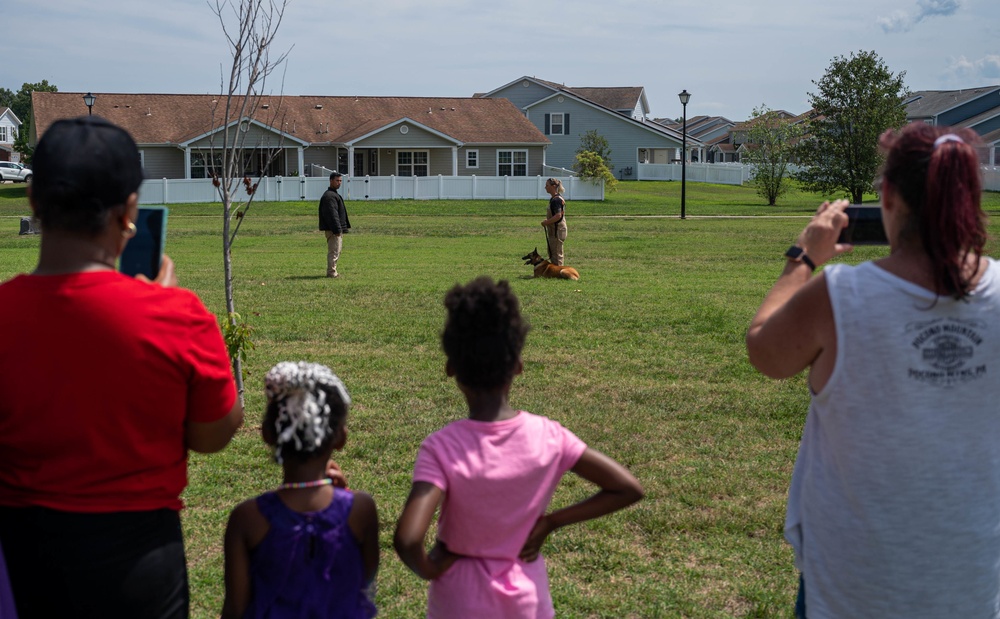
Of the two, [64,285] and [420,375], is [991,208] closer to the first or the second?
[420,375]

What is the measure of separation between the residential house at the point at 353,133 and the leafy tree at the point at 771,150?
11.1 metres

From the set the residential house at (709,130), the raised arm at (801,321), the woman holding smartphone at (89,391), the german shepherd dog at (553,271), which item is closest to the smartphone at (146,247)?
the woman holding smartphone at (89,391)

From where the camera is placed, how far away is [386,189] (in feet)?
145

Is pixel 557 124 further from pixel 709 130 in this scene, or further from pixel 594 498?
pixel 594 498

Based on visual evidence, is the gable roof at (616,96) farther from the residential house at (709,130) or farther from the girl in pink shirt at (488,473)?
the girl in pink shirt at (488,473)

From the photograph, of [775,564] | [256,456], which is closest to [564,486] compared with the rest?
[775,564]

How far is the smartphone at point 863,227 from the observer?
2850 millimetres

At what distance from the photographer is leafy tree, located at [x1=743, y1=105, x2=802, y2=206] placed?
4856cm

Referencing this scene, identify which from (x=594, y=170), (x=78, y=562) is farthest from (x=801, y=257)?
(x=594, y=170)

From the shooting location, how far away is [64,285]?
230 cm

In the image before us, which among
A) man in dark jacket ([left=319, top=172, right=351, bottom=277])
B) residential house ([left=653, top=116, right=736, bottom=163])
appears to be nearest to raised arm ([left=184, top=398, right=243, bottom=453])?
man in dark jacket ([left=319, top=172, right=351, bottom=277])

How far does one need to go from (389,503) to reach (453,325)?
10.5ft

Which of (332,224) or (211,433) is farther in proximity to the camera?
(332,224)

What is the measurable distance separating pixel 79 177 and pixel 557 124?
65177mm
